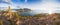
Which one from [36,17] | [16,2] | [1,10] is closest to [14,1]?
[16,2]

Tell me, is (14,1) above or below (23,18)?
above

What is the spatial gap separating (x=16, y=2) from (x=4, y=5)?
11cm

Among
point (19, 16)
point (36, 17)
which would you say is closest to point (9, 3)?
point (19, 16)

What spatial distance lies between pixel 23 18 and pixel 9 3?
0.19m

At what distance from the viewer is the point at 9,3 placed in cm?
95

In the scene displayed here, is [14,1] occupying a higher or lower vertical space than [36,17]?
higher

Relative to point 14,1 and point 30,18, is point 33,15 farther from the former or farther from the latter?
point 14,1

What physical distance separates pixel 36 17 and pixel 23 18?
0.12 m

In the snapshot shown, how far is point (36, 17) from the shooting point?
0.93 m

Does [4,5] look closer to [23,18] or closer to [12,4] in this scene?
[12,4]

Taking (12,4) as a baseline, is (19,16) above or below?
below

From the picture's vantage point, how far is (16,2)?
0.94 meters

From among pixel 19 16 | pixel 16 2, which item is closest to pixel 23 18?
pixel 19 16

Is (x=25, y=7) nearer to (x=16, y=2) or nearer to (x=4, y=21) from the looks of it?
(x=16, y=2)
